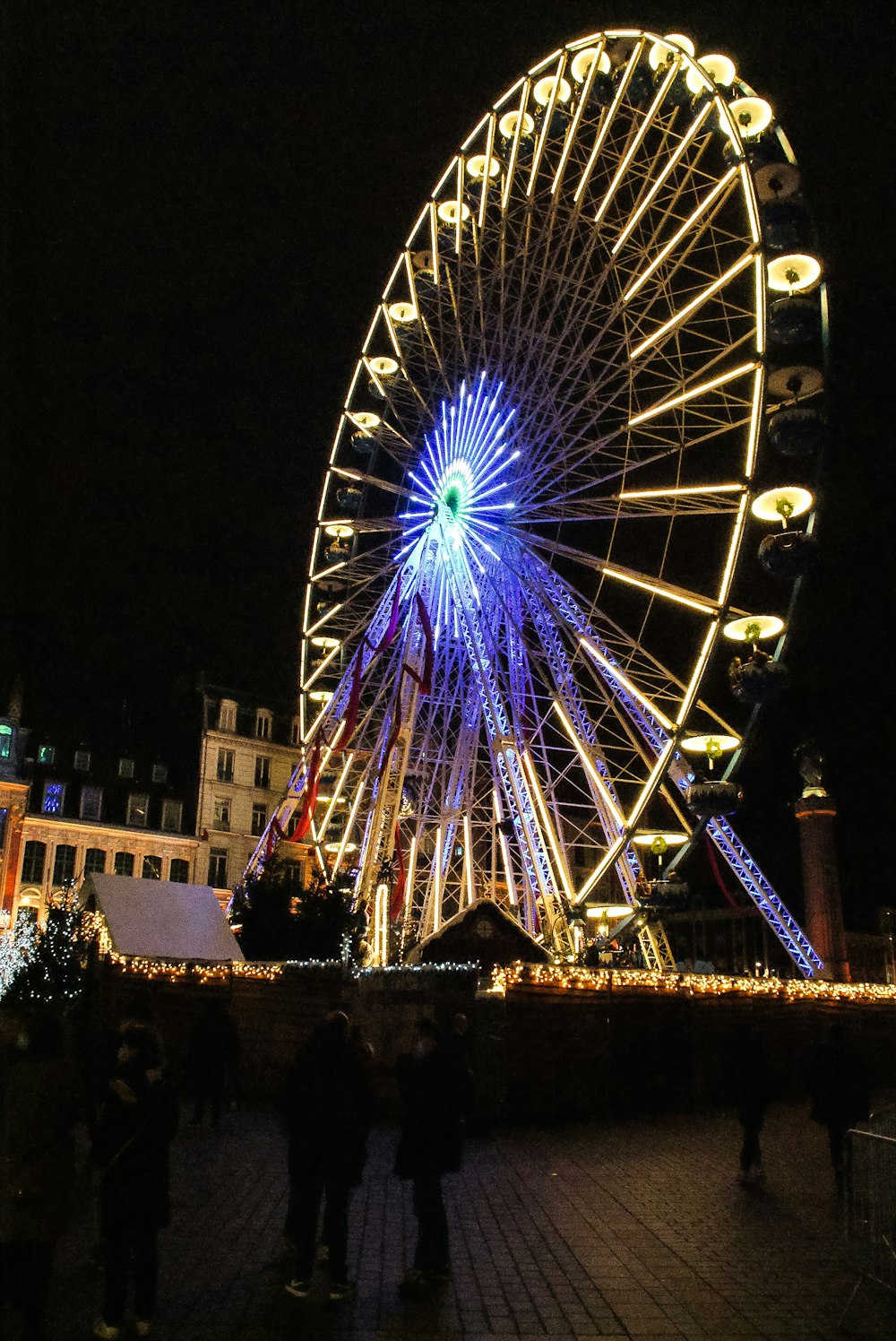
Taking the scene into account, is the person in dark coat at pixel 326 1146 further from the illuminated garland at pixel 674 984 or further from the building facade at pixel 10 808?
the building facade at pixel 10 808

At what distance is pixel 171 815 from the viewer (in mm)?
53469

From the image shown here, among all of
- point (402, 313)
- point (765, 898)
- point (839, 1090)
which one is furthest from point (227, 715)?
point (839, 1090)

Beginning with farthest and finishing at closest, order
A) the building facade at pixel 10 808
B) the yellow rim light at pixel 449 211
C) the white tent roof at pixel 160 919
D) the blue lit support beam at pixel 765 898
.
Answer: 1. the building facade at pixel 10 808
2. the yellow rim light at pixel 449 211
3. the blue lit support beam at pixel 765 898
4. the white tent roof at pixel 160 919

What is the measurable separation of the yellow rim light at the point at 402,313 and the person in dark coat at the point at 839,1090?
2191 cm

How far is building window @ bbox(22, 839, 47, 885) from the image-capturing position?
4856cm

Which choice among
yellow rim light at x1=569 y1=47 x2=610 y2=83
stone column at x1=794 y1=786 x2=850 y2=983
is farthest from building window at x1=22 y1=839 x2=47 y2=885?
yellow rim light at x1=569 y1=47 x2=610 y2=83

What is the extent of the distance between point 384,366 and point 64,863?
30.6 metres

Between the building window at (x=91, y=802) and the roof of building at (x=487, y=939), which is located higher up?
the building window at (x=91, y=802)

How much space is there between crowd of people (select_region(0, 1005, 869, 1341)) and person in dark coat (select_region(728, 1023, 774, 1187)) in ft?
14.6

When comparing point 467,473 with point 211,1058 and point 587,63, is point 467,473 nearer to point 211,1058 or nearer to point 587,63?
point 587,63

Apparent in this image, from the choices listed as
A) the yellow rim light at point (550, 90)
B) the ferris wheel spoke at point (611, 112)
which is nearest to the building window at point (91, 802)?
the yellow rim light at point (550, 90)

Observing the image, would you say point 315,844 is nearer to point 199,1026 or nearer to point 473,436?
point 473,436

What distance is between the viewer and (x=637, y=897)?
2272cm

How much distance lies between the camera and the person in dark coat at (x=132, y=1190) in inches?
249
